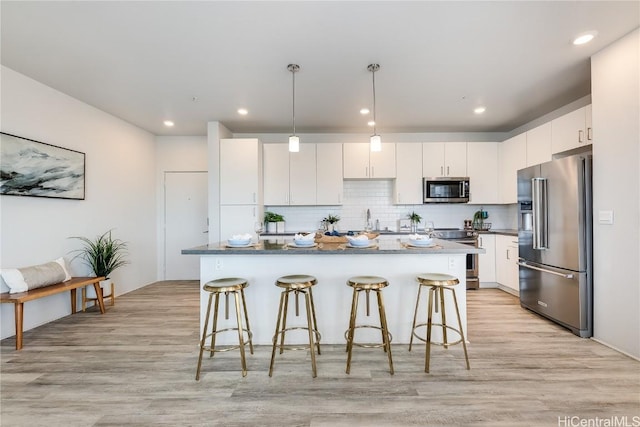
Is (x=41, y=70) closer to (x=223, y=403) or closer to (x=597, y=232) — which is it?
(x=223, y=403)

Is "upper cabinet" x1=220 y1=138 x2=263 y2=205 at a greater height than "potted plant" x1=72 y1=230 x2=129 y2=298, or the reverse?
"upper cabinet" x1=220 y1=138 x2=263 y2=205

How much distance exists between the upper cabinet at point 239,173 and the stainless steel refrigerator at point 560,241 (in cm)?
365

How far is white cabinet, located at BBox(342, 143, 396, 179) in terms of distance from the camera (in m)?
5.05

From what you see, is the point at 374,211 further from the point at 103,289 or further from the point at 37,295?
the point at 37,295

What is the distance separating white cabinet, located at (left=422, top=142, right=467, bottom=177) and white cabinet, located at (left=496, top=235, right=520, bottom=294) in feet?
4.17

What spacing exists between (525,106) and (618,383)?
3.46m

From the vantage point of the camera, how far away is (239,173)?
4.62 m

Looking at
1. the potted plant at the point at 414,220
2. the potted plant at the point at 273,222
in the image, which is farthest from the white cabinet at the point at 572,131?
the potted plant at the point at 273,222

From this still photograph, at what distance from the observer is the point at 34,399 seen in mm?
2002

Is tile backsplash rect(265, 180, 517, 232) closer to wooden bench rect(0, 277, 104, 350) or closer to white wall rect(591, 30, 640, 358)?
white wall rect(591, 30, 640, 358)

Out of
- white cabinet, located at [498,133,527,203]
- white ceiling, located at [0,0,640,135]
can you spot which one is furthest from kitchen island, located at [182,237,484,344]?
white cabinet, located at [498,133,527,203]

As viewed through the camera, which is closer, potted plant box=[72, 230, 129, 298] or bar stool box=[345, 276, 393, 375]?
bar stool box=[345, 276, 393, 375]

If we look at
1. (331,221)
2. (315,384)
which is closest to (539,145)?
(331,221)

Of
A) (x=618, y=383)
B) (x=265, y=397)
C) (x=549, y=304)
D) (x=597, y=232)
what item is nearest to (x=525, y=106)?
(x=597, y=232)
